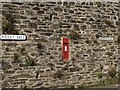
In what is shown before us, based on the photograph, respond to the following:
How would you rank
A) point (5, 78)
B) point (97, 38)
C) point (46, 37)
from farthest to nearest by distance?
point (97, 38)
point (46, 37)
point (5, 78)

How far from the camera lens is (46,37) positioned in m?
11.3

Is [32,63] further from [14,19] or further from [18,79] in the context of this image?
[14,19]

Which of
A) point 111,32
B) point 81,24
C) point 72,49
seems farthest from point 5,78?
point 111,32

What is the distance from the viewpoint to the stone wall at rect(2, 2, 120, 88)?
1089cm

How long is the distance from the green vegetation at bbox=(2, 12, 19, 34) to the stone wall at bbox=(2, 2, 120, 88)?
0.50ft

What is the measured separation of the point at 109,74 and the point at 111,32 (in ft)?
5.51

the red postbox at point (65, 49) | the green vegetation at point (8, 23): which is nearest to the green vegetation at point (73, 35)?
the red postbox at point (65, 49)

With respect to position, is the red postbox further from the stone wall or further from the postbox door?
the stone wall

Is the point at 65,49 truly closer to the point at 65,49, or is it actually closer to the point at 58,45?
the point at 65,49

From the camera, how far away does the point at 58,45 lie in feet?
37.8

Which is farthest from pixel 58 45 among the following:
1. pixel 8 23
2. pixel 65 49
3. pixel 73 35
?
pixel 8 23

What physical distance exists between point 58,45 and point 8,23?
2034 mm

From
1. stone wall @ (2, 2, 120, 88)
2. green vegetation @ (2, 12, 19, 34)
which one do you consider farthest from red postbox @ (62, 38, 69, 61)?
green vegetation @ (2, 12, 19, 34)

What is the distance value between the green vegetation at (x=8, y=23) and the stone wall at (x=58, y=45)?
15 centimetres
